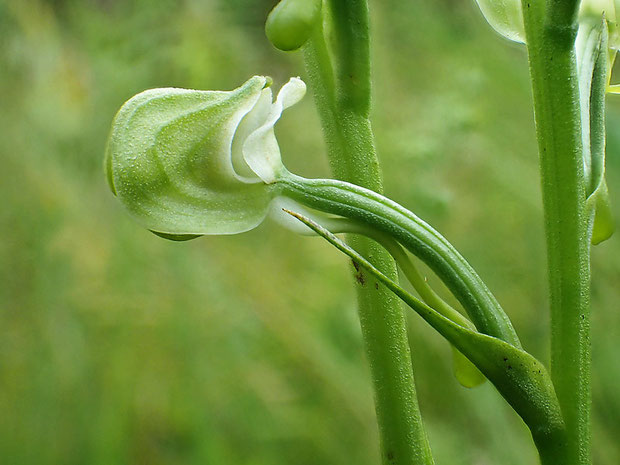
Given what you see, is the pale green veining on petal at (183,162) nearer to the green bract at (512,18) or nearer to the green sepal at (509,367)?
the green sepal at (509,367)

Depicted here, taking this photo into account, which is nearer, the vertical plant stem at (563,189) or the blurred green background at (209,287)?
the vertical plant stem at (563,189)

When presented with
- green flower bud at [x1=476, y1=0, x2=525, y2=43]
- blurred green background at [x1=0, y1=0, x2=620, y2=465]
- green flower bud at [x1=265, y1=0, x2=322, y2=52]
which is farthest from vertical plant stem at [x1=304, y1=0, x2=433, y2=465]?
blurred green background at [x1=0, y1=0, x2=620, y2=465]

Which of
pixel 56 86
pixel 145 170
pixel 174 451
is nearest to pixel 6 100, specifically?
pixel 56 86

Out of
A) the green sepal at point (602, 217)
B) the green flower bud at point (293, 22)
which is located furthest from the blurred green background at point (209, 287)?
the green flower bud at point (293, 22)

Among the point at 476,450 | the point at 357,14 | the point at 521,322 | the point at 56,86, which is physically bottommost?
the point at 476,450

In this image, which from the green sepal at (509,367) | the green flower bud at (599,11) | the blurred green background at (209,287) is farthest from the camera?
the blurred green background at (209,287)

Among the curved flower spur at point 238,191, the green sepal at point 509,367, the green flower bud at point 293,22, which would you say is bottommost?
the green sepal at point 509,367

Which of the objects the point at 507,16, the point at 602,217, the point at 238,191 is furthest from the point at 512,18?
the point at 238,191

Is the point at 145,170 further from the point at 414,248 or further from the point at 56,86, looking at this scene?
the point at 56,86
